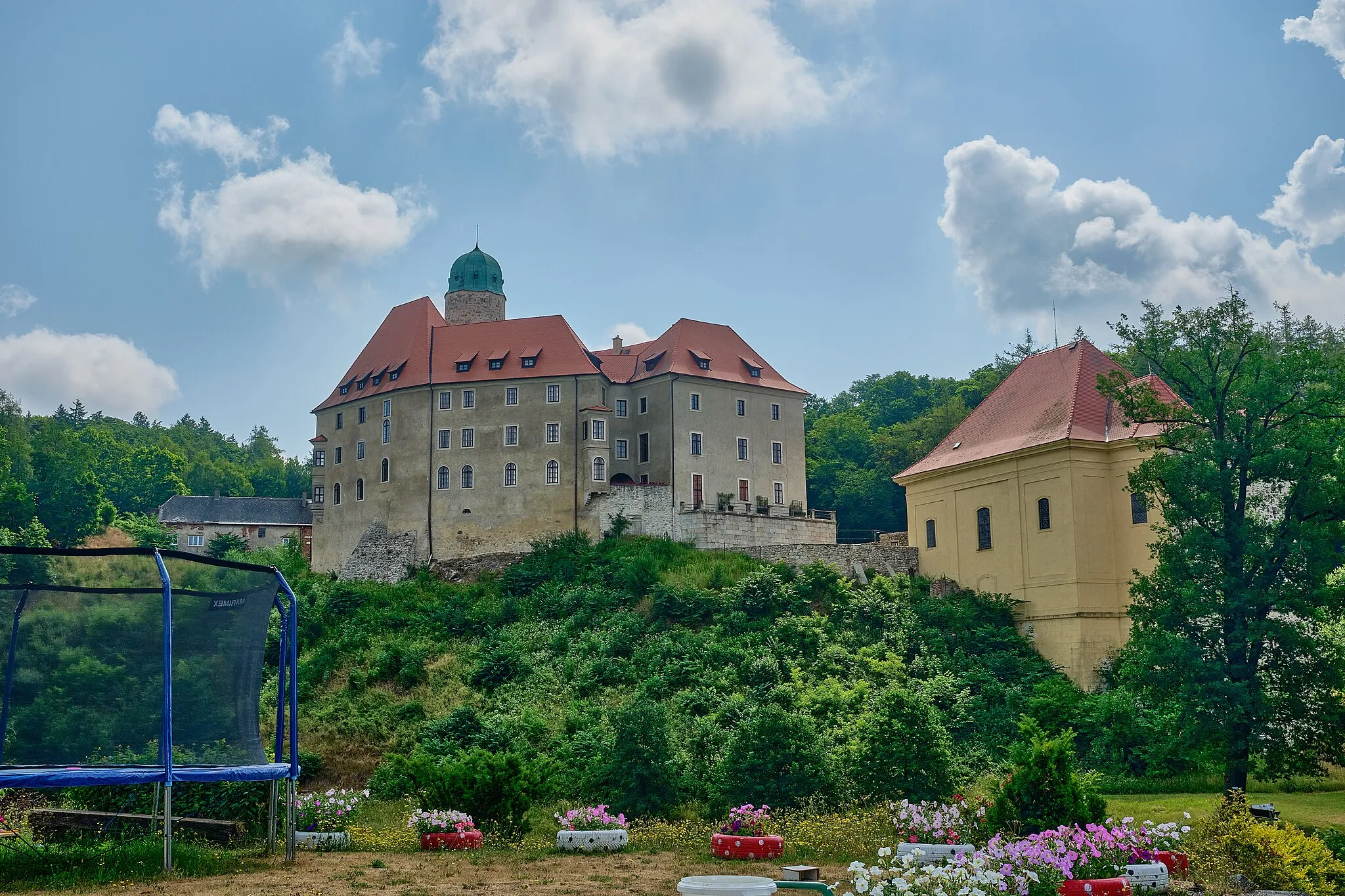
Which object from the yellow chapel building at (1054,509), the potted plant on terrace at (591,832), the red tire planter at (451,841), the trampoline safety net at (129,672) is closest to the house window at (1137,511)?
the yellow chapel building at (1054,509)

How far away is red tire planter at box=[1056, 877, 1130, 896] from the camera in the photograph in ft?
44.3

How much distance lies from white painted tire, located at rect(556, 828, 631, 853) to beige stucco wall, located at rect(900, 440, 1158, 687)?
21.7 metres

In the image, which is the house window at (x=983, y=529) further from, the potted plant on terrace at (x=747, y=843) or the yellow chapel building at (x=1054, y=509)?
the potted plant on terrace at (x=747, y=843)

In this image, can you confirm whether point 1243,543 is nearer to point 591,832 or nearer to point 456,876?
point 591,832

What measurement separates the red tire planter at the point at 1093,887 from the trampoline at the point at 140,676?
995 centimetres

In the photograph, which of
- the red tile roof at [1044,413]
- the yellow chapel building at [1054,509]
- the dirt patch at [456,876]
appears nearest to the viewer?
the dirt patch at [456,876]

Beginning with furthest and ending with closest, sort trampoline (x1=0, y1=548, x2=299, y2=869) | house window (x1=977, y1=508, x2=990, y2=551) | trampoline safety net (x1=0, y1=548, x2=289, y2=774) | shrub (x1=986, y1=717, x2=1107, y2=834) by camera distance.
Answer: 1. house window (x1=977, y1=508, x2=990, y2=551)
2. shrub (x1=986, y1=717, x2=1107, y2=834)
3. trampoline safety net (x1=0, y1=548, x2=289, y2=774)
4. trampoline (x1=0, y1=548, x2=299, y2=869)

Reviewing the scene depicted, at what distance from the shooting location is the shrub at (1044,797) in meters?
17.3

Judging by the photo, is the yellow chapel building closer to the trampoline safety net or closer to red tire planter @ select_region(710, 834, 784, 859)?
red tire planter @ select_region(710, 834, 784, 859)

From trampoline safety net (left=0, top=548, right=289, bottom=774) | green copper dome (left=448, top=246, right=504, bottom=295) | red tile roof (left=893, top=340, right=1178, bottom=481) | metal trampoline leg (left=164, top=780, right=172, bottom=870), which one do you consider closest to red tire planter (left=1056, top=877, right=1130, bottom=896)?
metal trampoline leg (left=164, top=780, right=172, bottom=870)

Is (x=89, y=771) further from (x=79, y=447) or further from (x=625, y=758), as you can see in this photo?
(x=79, y=447)

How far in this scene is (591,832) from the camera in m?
18.5

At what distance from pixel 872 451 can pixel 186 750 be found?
57.1 metres

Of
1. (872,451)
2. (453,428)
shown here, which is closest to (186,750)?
(453,428)
